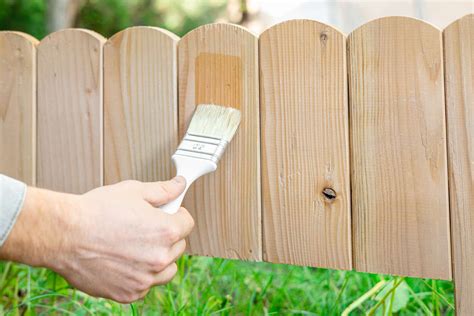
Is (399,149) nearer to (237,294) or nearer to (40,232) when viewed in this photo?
(40,232)

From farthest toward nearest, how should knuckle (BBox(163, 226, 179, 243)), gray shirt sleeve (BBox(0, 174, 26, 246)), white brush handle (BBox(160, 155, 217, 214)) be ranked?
1. white brush handle (BBox(160, 155, 217, 214))
2. knuckle (BBox(163, 226, 179, 243))
3. gray shirt sleeve (BBox(0, 174, 26, 246))

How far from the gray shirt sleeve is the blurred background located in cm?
123

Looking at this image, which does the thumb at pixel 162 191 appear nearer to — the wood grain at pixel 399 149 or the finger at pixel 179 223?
the finger at pixel 179 223

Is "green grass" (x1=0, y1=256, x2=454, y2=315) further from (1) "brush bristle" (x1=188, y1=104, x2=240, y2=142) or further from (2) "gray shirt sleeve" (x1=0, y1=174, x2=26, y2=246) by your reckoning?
(2) "gray shirt sleeve" (x1=0, y1=174, x2=26, y2=246)

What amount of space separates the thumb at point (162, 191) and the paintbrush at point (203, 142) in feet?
0.06

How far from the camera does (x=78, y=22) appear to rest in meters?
4.86

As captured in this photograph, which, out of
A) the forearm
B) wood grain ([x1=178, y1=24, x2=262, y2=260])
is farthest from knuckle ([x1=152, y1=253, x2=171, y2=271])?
wood grain ([x1=178, y1=24, x2=262, y2=260])

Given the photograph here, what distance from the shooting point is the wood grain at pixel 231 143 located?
3.70 ft

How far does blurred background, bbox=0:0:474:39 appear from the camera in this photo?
2.59 metres

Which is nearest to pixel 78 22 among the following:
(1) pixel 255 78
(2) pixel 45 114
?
(2) pixel 45 114

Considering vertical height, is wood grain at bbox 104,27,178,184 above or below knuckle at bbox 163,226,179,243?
above

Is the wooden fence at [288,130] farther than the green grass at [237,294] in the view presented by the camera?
No

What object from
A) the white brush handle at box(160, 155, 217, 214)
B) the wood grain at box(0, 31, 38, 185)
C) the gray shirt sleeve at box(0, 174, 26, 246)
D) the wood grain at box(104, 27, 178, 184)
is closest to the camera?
the gray shirt sleeve at box(0, 174, 26, 246)

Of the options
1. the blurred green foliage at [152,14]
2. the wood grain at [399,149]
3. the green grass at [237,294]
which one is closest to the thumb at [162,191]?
the wood grain at [399,149]
